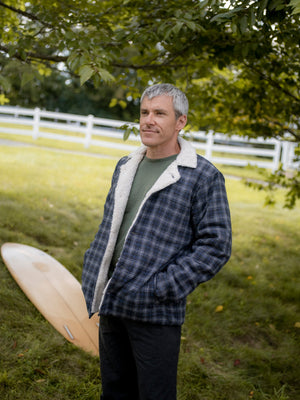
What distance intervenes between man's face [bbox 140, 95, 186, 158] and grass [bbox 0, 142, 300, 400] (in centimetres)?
195

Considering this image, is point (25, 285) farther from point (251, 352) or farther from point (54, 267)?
point (251, 352)

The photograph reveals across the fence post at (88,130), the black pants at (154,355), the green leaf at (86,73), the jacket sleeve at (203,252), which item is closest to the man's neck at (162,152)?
the jacket sleeve at (203,252)

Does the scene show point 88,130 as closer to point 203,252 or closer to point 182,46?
point 182,46

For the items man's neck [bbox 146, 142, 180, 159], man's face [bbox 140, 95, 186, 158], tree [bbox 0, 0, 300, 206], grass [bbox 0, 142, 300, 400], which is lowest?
grass [bbox 0, 142, 300, 400]

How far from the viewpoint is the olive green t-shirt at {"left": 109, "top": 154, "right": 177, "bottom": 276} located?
2031 millimetres

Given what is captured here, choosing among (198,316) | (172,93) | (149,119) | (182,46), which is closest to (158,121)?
(149,119)

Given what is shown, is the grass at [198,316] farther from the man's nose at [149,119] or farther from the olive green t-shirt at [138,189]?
the man's nose at [149,119]

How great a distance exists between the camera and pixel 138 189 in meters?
2.08

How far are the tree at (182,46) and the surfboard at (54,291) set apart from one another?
2.05m

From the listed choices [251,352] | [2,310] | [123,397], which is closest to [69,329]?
[2,310]

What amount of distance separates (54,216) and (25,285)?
91.9 inches

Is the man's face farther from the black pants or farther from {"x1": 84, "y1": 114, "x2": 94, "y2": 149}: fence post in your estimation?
{"x1": 84, "y1": 114, "x2": 94, "y2": 149}: fence post

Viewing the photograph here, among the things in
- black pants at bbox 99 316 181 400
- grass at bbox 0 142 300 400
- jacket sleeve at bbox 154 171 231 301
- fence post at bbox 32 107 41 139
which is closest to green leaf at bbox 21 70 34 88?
jacket sleeve at bbox 154 171 231 301

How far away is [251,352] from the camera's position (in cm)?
386
